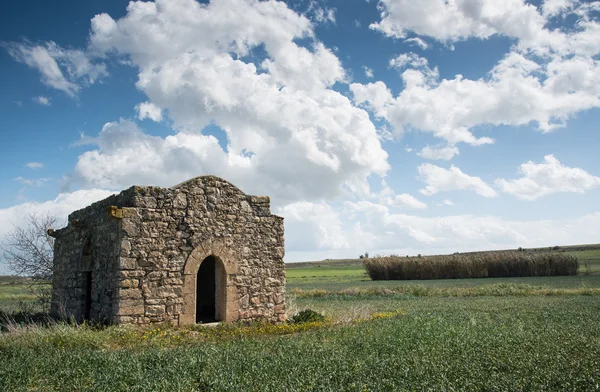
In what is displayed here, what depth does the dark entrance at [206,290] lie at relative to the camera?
17.0 metres

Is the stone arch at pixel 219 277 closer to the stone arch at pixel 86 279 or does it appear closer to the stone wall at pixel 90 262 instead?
the stone wall at pixel 90 262

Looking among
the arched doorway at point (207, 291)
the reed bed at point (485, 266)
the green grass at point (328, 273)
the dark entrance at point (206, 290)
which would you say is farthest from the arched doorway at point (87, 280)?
the green grass at point (328, 273)

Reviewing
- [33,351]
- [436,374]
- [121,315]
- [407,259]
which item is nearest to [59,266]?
[121,315]

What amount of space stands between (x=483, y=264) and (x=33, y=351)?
4676 cm

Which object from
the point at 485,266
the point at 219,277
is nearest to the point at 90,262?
the point at 219,277

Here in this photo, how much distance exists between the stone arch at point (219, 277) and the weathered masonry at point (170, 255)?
0.10 ft

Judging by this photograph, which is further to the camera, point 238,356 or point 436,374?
point 238,356

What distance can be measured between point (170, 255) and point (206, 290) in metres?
4.88

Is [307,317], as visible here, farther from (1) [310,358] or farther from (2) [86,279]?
(2) [86,279]

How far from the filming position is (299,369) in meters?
7.75

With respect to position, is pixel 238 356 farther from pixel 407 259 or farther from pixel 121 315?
pixel 407 259

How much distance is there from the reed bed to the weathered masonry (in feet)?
124

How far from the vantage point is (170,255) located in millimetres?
12781

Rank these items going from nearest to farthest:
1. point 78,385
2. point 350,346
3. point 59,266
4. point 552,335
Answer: point 78,385 → point 350,346 → point 552,335 → point 59,266
